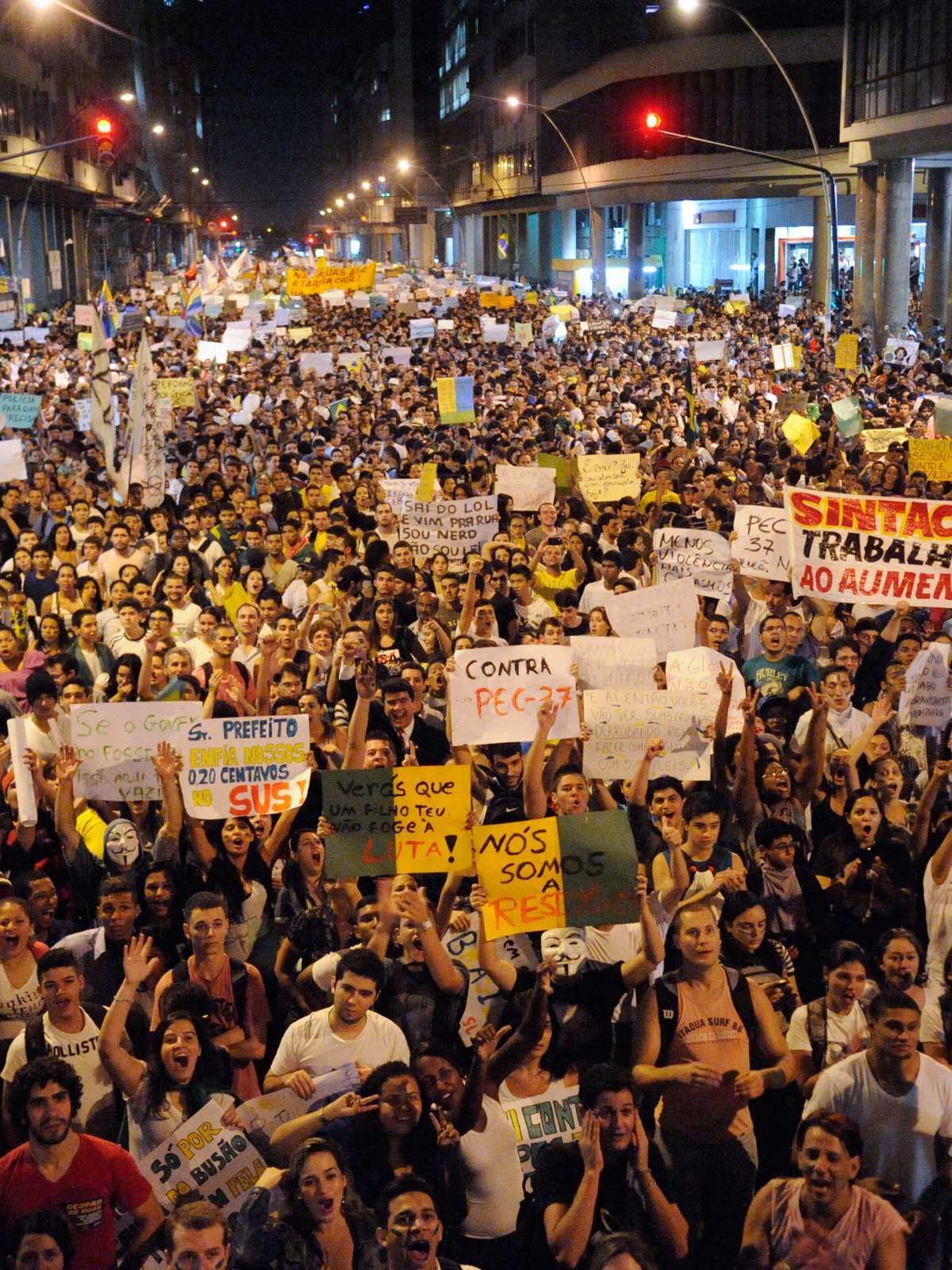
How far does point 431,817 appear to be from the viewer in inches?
258

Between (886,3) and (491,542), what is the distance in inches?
1199

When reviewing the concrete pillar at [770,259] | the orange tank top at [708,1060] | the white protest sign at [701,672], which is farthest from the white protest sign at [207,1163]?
the concrete pillar at [770,259]

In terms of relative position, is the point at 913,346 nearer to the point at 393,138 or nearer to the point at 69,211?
the point at 69,211

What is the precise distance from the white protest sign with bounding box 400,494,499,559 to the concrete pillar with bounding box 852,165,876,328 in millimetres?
31336

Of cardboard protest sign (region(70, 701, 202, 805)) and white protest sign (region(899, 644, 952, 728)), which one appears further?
white protest sign (region(899, 644, 952, 728))

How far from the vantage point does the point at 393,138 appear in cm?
13562

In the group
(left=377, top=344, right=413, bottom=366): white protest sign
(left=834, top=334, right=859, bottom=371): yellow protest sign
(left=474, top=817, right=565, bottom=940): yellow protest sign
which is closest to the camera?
(left=474, top=817, right=565, bottom=940): yellow protest sign

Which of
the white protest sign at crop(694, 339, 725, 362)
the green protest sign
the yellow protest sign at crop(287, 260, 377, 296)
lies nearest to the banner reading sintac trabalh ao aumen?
the green protest sign

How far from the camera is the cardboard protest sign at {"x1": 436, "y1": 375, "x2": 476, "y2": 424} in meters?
19.0

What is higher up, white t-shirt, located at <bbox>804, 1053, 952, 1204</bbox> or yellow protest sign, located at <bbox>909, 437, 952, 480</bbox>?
yellow protest sign, located at <bbox>909, 437, 952, 480</bbox>

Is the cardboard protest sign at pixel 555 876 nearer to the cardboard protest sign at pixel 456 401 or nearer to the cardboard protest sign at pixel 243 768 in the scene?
the cardboard protest sign at pixel 243 768

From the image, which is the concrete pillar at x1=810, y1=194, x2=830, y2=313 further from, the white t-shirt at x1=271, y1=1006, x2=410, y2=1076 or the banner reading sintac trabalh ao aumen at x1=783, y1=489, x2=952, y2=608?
the white t-shirt at x1=271, y1=1006, x2=410, y2=1076

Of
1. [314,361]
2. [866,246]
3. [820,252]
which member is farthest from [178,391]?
[820,252]

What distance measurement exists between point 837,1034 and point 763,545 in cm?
551
